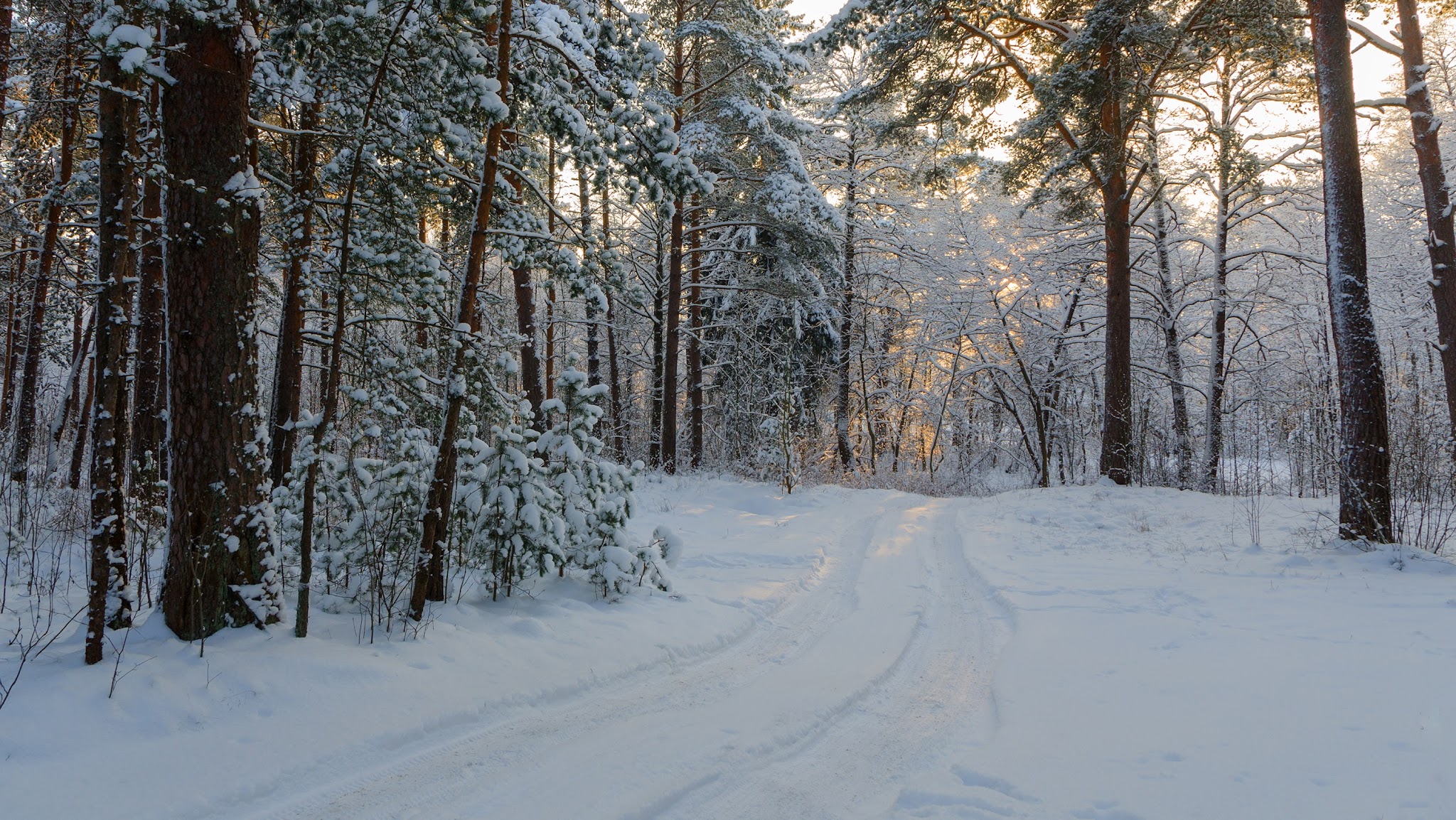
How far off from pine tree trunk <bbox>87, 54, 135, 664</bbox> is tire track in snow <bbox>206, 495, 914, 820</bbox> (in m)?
1.58

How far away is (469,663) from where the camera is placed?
13.6ft

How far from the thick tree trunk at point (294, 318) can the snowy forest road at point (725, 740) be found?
104 inches

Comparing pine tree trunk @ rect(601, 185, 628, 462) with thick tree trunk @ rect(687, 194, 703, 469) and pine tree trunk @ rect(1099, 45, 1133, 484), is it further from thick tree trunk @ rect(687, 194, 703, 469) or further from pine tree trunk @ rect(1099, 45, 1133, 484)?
pine tree trunk @ rect(1099, 45, 1133, 484)

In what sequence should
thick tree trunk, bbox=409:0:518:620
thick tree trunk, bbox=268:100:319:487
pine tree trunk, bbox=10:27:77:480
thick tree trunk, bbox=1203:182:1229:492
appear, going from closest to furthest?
thick tree trunk, bbox=409:0:518:620 < thick tree trunk, bbox=268:100:319:487 < pine tree trunk, bbox=10:27:77:480 < thick tree trunk, bbox=1203:182:1229:492

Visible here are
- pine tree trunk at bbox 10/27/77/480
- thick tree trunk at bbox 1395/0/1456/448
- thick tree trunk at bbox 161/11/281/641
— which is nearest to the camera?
thick tree trunk at bbox 161/11/281/641

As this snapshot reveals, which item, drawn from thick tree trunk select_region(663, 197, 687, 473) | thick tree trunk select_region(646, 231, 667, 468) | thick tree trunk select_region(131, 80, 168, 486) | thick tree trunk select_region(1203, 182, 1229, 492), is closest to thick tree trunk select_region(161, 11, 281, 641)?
thick tree trunk select_region(131, 80, 168, 486)

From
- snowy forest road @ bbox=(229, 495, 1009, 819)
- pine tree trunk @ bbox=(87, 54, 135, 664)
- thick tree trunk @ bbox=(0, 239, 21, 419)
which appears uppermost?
thick tree trunk @ bbox=(0, 239, 21, 419)

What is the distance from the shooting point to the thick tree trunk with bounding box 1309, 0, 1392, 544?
22.2 feet

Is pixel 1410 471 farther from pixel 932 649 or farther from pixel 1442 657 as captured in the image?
pixel 932 649

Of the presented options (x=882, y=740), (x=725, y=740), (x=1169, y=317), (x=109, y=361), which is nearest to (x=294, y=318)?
(x=109, y=361)

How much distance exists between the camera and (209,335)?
157 inches

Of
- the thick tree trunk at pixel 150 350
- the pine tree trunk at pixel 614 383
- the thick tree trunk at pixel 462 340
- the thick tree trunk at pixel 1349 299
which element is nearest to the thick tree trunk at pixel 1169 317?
the thick tree trunk at pixel 1349 299

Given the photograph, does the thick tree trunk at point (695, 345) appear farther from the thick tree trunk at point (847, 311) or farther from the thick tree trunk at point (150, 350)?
the thick tree trunk at point (150, 350)

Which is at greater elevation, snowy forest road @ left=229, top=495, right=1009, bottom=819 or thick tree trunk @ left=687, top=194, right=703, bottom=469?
thick tree trunk @ left=687, top=194, right=703, bottom=469
